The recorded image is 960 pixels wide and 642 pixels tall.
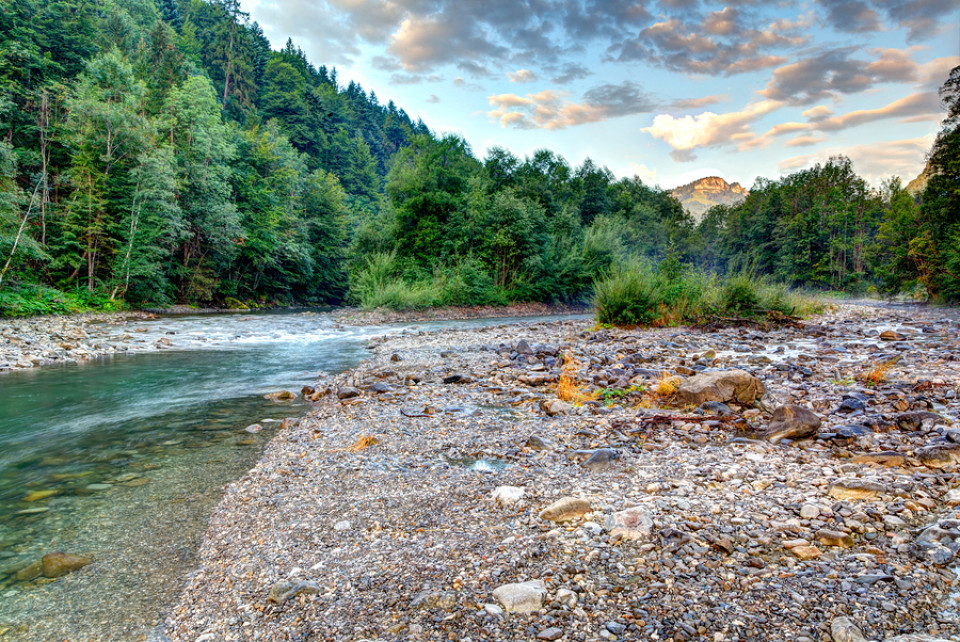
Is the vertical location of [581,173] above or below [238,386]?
above

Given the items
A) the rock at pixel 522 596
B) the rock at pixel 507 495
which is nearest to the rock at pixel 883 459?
the rock at pixel 507 495

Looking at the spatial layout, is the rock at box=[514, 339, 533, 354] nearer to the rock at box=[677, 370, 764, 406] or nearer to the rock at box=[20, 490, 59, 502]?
the rock at box=[677, 370, 764, 406]

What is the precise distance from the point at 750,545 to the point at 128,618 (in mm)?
3263

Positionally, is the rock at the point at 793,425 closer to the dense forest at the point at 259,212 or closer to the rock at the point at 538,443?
the rock at the point at 538,443

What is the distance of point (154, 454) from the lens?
16.3ft

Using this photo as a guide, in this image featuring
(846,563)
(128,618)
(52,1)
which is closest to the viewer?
(846,563)

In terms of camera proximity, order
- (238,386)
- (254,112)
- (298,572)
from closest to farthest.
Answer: (298,572) < (238,386) < (254,112)

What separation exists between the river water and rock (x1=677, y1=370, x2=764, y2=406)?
4936 mm

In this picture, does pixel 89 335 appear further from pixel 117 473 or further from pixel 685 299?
pixel 685 299

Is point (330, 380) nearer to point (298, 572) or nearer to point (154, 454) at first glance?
point (154, 454)

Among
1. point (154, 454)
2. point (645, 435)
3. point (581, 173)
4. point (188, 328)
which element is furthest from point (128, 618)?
point (581, 173)

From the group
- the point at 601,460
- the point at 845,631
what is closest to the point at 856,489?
the point at 845,631

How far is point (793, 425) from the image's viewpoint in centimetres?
419

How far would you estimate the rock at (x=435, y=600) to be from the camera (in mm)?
2143
